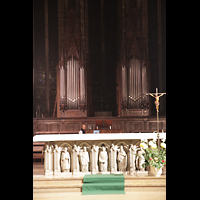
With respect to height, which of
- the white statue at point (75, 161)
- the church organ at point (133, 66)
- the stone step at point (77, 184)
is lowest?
the stone step at point (77, 184)

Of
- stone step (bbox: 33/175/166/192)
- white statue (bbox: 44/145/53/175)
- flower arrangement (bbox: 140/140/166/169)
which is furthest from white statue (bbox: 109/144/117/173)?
white statue (bbox: 44/145/53/175)

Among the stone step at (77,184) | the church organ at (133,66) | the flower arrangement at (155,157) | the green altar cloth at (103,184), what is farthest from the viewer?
the church organ at (133,66)

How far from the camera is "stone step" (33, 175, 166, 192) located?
19.1 ft

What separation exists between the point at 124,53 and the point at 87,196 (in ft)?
25.0

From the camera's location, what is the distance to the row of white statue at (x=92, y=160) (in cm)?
640

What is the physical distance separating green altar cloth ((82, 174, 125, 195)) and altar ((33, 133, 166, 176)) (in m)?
0.38

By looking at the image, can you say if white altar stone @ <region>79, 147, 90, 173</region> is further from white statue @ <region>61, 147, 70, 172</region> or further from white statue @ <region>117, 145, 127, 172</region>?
white statue @ <region>117, 145, 127, 172</region>

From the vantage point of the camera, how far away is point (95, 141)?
21.5ft

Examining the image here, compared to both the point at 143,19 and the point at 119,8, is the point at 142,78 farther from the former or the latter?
the point at 119,8

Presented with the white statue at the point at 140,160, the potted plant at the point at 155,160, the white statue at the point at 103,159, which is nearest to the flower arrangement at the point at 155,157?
the potted plant at the point at 155,160

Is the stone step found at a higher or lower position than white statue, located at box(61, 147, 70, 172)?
lower

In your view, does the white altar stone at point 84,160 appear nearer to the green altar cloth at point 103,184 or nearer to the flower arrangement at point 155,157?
the green altar cloth at point 103,184

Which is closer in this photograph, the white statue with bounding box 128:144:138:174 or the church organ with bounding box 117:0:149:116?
the white statue with bounding box 128:144:138:174

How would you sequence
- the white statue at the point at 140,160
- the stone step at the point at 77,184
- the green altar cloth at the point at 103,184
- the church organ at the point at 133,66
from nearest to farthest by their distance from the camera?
1. the green altar cloth at the point at 103,184
2. the stone step at the point at 77,184
3. the white statue at the point at 140,160
4. the church organ at the point at 133,66
